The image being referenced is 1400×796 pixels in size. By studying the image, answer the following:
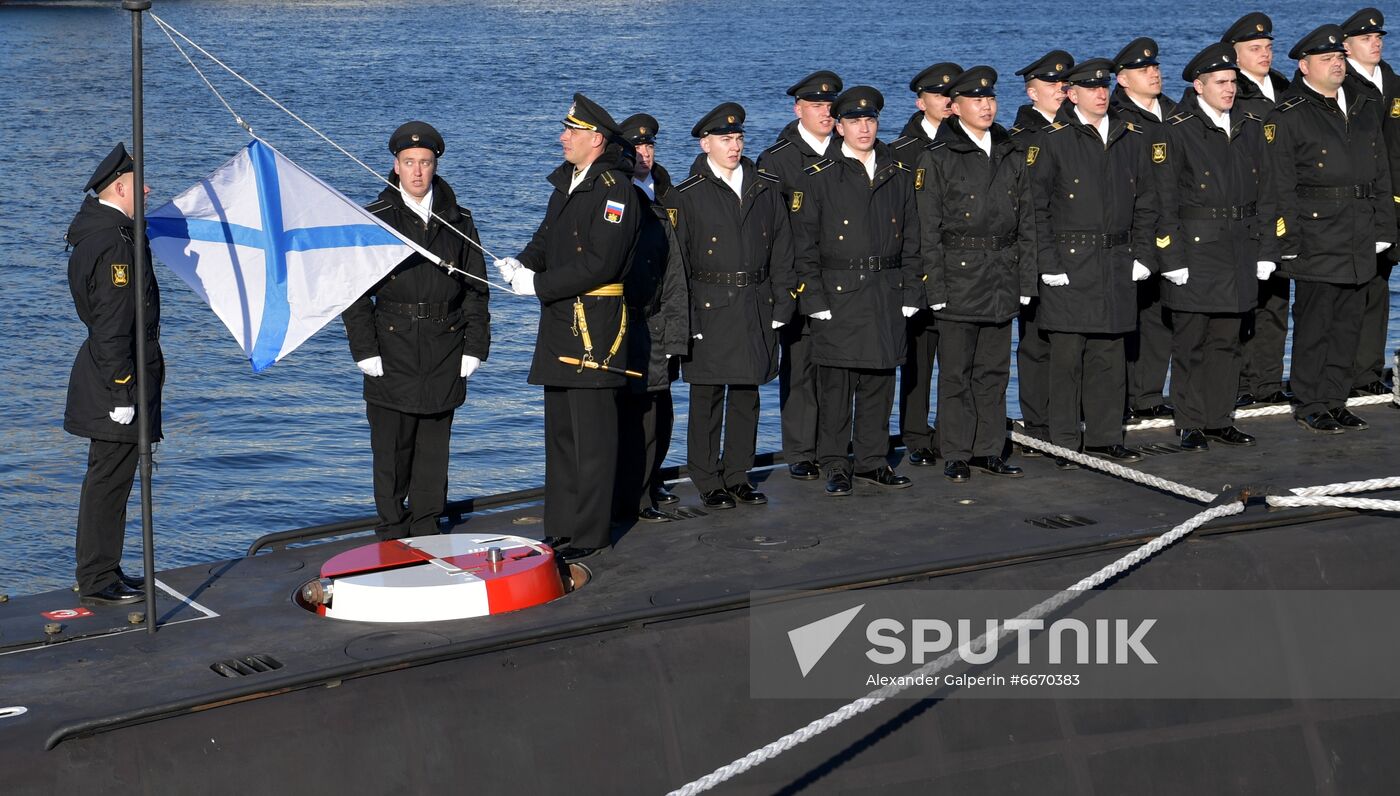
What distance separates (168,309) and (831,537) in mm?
15930

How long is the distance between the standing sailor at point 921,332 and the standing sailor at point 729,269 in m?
0.91

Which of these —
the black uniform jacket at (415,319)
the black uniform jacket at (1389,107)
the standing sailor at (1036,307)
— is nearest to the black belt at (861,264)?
the standing sailor at (1036,307)

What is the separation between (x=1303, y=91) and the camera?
10.2 meters

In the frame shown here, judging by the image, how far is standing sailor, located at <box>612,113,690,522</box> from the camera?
8570 millimetres

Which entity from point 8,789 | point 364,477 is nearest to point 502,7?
point 364,477

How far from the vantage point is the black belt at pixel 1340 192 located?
10.2 m

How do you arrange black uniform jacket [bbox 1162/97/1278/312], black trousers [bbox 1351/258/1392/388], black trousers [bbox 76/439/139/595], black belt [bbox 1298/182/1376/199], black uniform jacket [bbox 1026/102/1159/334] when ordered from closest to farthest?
black trousers [bbox 76/439/139/595]
black uniform jacket [bbox 1026/102/1159/334]
black uniform jacket [bbox 1162/97/1278/312]
black belt [bbox 1298/182/1376/199]
black trousers [bbox 1351/258/1392/388]

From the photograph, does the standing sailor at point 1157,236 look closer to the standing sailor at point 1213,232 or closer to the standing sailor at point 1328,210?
the standing sailor at point 1213,232

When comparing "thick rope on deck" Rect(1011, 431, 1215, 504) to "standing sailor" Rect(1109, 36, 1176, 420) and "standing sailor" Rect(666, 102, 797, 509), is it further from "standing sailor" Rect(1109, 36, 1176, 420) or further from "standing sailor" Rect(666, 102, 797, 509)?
"standing sailor" Rect(666, 102, 797, 509)

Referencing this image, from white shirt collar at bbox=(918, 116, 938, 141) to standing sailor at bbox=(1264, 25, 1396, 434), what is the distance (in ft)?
6.67

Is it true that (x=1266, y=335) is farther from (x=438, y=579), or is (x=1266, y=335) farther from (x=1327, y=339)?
(x=438, y=579)

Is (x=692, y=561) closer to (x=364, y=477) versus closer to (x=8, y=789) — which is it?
(x=8, y=789)

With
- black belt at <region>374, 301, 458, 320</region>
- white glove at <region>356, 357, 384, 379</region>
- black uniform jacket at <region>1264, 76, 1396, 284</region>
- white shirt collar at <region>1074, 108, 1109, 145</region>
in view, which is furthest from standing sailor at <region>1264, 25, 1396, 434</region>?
white glove at <region>356, 357, 384, 379</region>

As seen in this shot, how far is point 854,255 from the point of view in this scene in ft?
30.0
